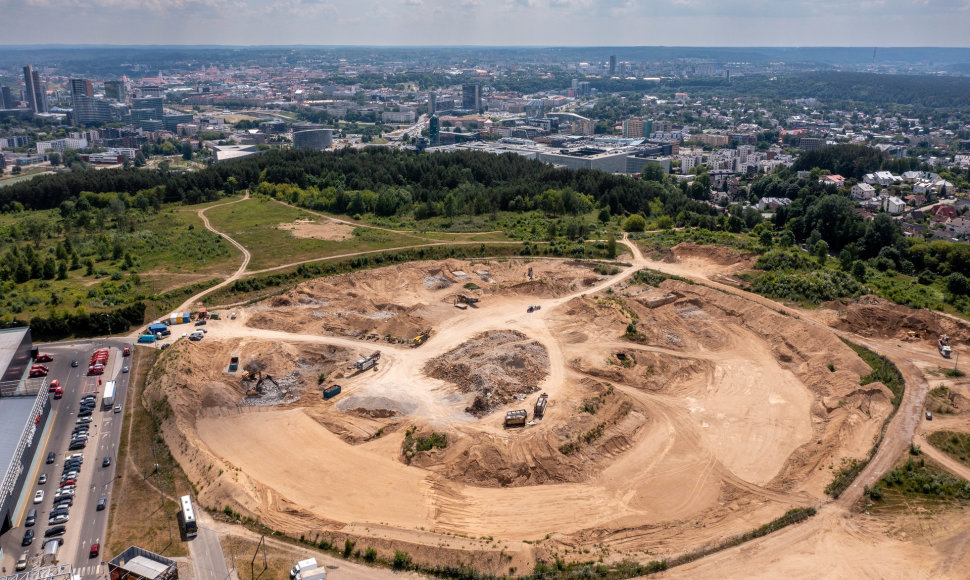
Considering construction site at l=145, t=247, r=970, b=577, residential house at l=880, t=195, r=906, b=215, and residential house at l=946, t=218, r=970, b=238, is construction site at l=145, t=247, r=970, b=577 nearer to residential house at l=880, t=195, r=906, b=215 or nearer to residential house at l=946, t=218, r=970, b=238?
residential house at l=946, t=218, r=970, b=238

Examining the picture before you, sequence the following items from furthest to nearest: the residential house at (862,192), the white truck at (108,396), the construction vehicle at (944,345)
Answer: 1. the residential house at (862,192)
2. the construction vehicle at (944,345)
3. the white truck at (108,396)

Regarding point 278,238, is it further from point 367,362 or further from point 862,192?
point 862,192

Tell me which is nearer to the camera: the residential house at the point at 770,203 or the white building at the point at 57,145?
the residential house at the point at 770,203

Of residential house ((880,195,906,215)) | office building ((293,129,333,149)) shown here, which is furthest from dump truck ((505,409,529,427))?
office building ((293,129,333,149))

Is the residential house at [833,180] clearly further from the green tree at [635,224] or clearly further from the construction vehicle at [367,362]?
the construction vehicle at [367,362]

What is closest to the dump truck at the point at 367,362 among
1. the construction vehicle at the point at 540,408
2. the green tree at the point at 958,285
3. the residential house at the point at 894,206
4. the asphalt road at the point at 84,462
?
the construction vehicle at the point at 540,408

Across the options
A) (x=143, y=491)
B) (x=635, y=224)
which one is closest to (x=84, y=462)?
(x=143, y=491)
